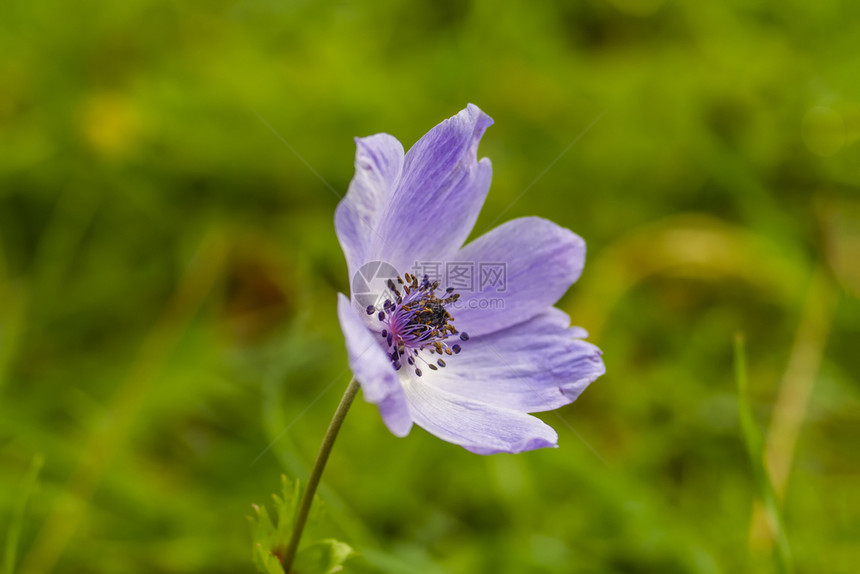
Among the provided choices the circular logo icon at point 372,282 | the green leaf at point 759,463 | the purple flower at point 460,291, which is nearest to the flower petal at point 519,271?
the purple flower at point 460,291

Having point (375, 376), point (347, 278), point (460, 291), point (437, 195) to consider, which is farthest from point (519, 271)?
point (347, 278)

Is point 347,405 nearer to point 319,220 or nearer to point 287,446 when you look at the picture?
point 287,446

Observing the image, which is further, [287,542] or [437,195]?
[437,195]

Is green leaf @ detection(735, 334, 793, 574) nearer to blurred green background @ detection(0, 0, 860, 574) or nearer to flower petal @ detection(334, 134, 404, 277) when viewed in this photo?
blurred green background @ detection(0, 0, 860, 574)

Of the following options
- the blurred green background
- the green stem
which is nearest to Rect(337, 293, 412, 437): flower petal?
the green stem

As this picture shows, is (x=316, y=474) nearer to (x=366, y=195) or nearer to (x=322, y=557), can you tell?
(x=322, y=557)

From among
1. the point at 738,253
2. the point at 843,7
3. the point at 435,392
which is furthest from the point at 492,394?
the point at 843,7
